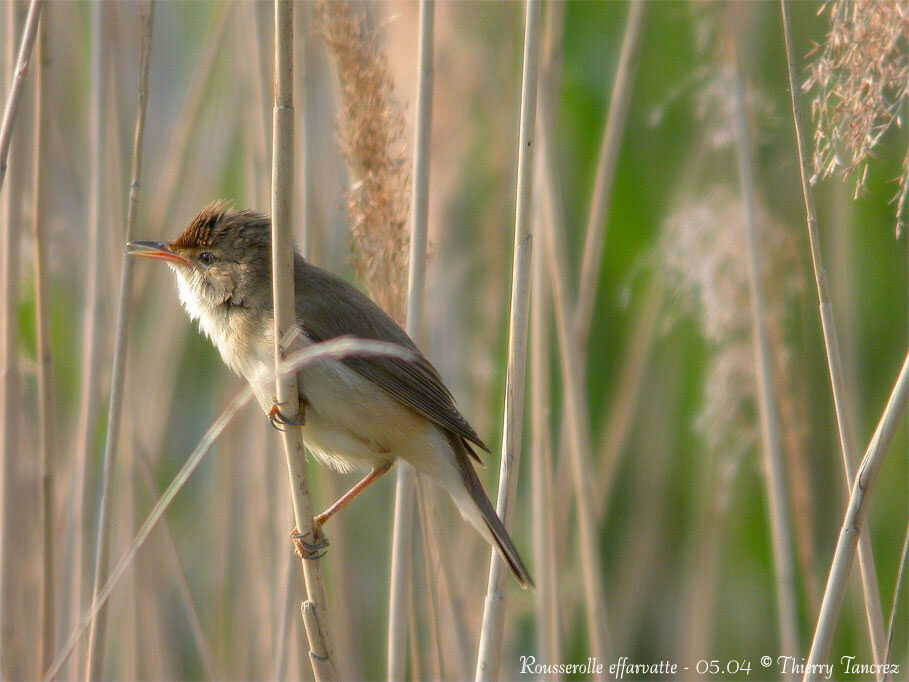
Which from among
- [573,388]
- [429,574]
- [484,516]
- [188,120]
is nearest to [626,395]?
[573,388]

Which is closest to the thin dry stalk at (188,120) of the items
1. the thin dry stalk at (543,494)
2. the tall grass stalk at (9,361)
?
the tall grass stalk at (9,361)

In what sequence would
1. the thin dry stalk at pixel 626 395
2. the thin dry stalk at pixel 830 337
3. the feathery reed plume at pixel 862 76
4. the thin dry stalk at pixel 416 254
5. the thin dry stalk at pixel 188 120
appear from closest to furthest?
the feathery reed plume at pixel 862 76 → the thin dry stalk at pixel 830 337 → the thin dry stalk at pixel 416 254 → the thin dry stalk at pixel 188 120 → the thin dry stalk at pixel 626 395

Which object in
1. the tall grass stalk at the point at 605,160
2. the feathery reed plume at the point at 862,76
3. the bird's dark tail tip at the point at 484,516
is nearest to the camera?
the feathery reed plume at the point at 862,76

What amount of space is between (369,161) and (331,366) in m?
0.53

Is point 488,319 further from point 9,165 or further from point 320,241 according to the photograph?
Answer: point 9,165

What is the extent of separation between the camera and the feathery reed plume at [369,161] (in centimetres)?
250

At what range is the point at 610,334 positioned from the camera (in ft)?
13.8

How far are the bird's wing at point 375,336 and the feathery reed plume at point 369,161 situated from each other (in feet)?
0.31

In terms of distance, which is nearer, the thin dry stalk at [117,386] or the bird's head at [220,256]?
the thin dry stalk at [117,386]

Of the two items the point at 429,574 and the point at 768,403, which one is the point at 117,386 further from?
the point at 768,403

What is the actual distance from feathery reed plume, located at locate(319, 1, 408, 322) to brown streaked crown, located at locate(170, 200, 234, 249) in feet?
1.57

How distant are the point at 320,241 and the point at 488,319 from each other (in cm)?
82

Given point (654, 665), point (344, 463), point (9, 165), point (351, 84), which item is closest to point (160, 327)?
point (9, 165)

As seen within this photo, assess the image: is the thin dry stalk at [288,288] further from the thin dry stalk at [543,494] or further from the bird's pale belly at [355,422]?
the thin dry stalk at [543,494]
